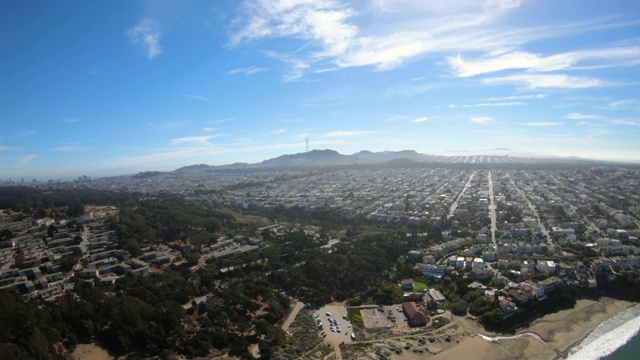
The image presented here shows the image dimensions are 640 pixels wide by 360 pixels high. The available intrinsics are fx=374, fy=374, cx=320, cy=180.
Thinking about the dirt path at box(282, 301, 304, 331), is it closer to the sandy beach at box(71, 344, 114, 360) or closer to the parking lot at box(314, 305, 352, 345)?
the parking lot at box(314, 305, 352, 345)

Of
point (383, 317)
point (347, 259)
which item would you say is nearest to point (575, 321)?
point (383, 317)

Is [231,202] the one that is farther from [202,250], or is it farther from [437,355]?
[437,355]

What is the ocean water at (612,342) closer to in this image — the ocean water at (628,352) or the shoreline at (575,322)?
the ocean water at (628,352)

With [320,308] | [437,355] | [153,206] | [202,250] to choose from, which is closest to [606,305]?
[437,355]

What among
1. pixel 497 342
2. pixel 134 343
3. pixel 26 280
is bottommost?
pixel 497 342

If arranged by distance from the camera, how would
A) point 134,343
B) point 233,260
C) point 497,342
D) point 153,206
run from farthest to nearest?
point 153,206
point 233,260
point 497,342
point 134,343

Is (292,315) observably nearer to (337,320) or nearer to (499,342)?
(337,320)

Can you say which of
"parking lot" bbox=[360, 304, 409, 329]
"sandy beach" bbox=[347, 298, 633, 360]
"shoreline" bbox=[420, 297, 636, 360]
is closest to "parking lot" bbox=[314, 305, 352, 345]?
"parking lot" bbox=[360, 304, 409, 329]
